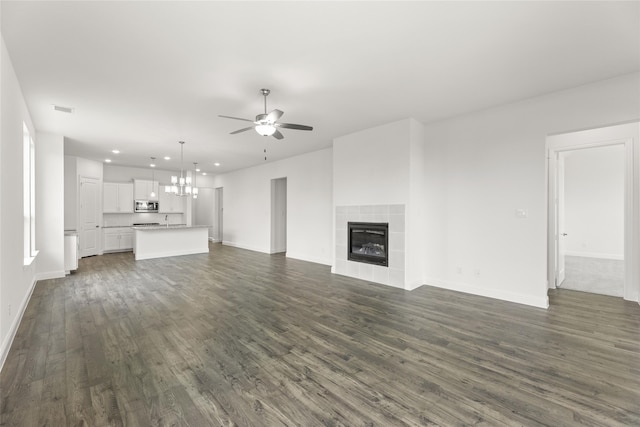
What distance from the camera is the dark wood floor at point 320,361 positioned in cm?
182

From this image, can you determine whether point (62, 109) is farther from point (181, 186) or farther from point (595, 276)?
point (595, 276)

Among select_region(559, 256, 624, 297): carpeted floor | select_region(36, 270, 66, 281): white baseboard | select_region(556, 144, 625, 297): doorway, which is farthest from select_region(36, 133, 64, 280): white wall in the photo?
select_region(556, 144, 625, 297): doorway

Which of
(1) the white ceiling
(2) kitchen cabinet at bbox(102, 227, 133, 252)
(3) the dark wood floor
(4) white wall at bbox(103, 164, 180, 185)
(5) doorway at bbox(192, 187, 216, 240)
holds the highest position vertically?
(1) the white ceiling

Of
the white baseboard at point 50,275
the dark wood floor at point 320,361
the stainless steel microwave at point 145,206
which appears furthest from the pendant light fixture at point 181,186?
the dark wood floor at point 320,361

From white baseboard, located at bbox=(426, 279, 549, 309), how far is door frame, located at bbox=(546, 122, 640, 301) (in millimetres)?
1232

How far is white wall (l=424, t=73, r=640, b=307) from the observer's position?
3527mm

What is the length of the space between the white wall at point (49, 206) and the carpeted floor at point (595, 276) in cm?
957

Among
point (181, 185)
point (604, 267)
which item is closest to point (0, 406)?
point (181, 185)

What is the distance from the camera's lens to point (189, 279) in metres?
5.37

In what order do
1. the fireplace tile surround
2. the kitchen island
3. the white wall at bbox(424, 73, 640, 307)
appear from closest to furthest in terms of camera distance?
the white wall at bbox(424, 73, 640, 307) < the fireplace tile surround < the kitchen island

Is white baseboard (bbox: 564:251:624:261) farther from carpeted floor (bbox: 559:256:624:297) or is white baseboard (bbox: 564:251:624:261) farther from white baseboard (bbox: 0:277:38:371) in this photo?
white baseboard (bbox: 0:277:38:371)

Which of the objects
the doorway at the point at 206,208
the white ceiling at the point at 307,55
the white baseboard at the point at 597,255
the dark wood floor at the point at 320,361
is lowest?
the dark wood floor at the point at 320,361

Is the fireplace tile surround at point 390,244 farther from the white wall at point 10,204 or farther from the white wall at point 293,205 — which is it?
the white wall at point 10,204

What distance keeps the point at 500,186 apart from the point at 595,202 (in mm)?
5458
